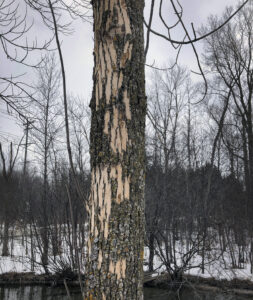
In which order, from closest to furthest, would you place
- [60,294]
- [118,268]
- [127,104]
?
1. [118,268]
2. [127,104]
3. [60,294]

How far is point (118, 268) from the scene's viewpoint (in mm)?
1375

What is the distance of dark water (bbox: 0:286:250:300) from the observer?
8.42m

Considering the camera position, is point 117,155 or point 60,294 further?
point 60,294

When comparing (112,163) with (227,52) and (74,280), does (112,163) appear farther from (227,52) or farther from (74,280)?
(227,52)

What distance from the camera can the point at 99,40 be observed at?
62.7 inches

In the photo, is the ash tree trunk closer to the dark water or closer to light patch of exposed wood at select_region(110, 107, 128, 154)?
light patch of exposed wood at select_region(110, 107, 128, 154)

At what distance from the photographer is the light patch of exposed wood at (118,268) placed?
1.37 meters

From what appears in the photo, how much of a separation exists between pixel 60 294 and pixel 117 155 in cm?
898

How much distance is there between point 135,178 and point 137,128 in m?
0.25

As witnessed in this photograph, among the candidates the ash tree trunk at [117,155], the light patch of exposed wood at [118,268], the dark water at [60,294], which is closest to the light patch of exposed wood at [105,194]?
the ash tree trunk at [117,155]

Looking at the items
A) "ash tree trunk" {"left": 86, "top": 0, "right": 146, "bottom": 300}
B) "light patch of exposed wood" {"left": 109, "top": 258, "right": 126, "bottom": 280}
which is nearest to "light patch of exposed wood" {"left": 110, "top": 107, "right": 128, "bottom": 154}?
"ash tree trunk" {"left": 86, "top": 0, "right": 146, "bottom": 300}

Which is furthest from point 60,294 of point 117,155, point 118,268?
point 117,155

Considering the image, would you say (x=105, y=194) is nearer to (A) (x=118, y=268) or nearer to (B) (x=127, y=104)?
(A) (x=118, y=268)

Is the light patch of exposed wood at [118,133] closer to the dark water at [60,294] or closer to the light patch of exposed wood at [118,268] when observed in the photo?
the light patch of exposed wood at [118,268]
